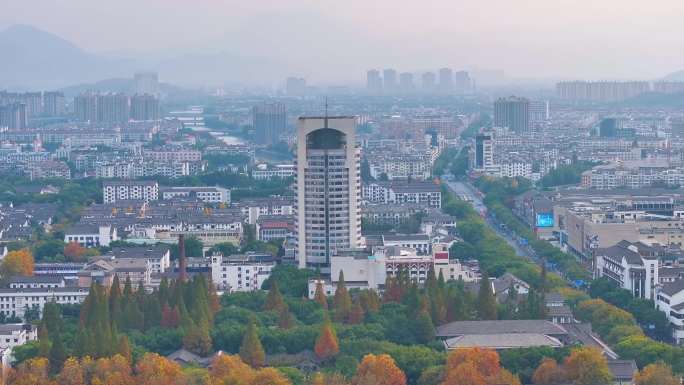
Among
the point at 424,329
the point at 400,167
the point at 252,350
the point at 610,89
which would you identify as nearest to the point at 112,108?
the point at 400,167

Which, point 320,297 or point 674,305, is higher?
point 320,297

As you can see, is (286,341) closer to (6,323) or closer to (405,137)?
(6,323)

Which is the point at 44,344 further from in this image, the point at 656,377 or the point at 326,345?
the point at 656,377

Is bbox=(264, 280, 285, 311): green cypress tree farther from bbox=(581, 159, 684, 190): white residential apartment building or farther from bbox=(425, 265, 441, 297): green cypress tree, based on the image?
bbox=(581, 159, 684, 190): white residential apartment building

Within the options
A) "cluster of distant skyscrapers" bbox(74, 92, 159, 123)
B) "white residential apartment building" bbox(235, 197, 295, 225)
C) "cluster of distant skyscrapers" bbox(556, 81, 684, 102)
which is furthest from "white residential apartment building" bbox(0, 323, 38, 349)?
"cluster of distant skyscrapers" bbox(556, 81, 684, 102)

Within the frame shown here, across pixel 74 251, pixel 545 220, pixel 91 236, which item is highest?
pixel 545 220

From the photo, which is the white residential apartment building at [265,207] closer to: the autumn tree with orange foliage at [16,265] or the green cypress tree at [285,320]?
the autumn tree with orange foliage at [16,265]

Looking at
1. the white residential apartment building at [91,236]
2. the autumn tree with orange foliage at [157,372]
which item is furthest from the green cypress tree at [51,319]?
the white residential apartment building at [91,236]

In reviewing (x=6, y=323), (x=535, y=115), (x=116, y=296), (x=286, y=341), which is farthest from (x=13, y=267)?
(x=535, y=115)
